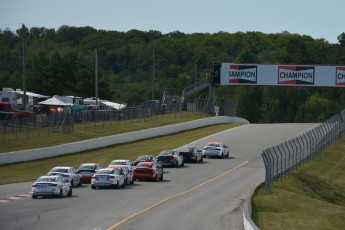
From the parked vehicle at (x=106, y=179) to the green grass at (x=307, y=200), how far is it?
7.23 metres

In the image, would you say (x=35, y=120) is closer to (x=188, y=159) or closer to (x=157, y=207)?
(x=188, y=159)

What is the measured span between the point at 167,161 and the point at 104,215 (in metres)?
25.9

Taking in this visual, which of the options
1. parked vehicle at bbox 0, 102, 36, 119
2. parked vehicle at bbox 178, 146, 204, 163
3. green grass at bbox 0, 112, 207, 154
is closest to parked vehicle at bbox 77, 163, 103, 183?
parked vehicle at bbox 178, 146, 204, 163

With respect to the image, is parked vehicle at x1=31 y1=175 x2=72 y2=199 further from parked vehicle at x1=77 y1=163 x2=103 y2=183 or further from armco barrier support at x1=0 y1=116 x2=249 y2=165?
armco barrier support at x1=0 y1=116 x2=249 y2=165

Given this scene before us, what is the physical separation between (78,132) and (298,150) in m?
22.8

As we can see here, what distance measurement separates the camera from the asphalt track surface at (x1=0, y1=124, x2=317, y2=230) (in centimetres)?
2434

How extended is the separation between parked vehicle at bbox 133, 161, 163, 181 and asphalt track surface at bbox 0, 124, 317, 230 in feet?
1.36

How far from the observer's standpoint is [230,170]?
50.7 metres

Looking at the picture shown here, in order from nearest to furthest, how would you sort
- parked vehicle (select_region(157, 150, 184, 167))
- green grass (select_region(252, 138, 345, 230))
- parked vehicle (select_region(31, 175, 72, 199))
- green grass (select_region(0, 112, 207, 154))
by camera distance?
green grass (select_region(252, 138, 345, 230))
parked vehicle (select_region(31, 175, 72, 199))
parked vehicle (select_region(157, 150, 184, 167))
green grass (select_region(0, 112, 207, 154))

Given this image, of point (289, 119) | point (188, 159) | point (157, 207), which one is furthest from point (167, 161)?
point (289, 119)

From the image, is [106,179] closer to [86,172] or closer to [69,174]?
[69,174]

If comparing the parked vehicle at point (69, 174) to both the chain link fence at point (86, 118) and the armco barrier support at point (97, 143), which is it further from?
the chain link fence at point (86, 118)

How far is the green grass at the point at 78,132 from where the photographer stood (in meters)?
58.7

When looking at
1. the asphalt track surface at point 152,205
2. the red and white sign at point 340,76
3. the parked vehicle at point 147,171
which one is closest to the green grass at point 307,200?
A: the asphalt track surface at point 152,205
